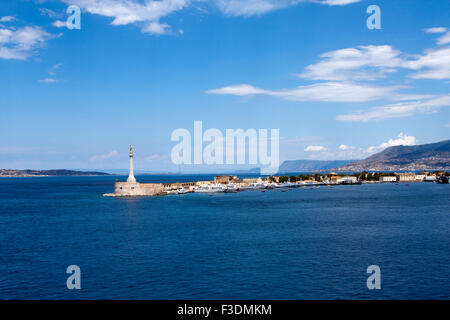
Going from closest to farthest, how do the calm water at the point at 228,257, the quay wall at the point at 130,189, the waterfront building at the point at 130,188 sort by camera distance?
1. the calm water at the point at 228,257
2. the waterfront building at the point at 130,188
3. the quay wall at the point at 130,189

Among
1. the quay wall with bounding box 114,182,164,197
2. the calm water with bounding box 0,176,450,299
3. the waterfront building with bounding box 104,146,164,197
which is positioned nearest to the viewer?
the calm water with bounding box 0,176,450,299

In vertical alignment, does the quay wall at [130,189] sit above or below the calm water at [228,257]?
above

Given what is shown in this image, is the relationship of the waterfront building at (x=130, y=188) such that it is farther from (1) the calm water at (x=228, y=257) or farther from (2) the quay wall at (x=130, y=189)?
(1) the calm water at (x=228, y=257)

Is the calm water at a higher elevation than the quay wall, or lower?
lower

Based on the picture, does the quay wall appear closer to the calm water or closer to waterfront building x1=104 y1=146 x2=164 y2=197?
waterfront building x1=104 y1=146 x2=164 y2=197

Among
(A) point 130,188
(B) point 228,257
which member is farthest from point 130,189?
(B) point 228,257

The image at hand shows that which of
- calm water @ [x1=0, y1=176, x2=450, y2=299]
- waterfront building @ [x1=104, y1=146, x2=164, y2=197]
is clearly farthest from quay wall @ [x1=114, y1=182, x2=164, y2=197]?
calm water @ [x1=0, y1=176, x2=450, y2=299]

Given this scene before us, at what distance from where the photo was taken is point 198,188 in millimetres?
140625

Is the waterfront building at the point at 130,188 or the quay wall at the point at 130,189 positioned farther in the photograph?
the quay wall at the point at 130,189

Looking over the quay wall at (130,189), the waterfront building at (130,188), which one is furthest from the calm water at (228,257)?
the quay wall at (130,189)

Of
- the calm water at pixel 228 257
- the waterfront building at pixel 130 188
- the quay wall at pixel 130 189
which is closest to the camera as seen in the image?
the calm water at pixel 228 257

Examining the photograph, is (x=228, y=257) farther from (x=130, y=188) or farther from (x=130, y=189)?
(x=130, y=188)
